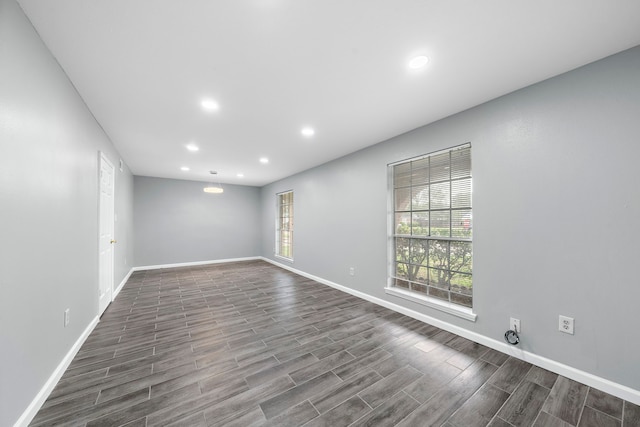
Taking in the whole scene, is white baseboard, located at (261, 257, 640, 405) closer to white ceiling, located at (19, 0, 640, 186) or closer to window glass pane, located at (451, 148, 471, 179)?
window glass pane, located at (451, 148, 471, 179)

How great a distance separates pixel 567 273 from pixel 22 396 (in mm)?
3934

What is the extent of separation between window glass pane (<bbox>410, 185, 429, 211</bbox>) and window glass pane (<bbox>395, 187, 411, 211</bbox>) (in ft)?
0.22

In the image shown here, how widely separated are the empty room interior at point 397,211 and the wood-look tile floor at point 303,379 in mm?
18

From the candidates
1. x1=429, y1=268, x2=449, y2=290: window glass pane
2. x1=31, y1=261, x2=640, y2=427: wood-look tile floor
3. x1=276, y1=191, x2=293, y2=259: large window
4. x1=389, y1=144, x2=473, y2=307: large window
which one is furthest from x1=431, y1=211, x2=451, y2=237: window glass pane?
x1=276, y1=191, x2=293, y2=259: large window

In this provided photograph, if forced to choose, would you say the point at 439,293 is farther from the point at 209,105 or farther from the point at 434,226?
the point at 209,105

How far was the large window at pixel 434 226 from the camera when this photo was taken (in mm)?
2701

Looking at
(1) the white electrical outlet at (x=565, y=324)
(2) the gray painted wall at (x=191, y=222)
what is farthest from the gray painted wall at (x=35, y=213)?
(2) the gray painted wall at (x=191, y=222)

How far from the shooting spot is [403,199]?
3.41 m

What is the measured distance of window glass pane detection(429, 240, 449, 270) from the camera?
2871mm

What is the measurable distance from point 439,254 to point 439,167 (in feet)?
3.60

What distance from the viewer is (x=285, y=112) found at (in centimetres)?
265

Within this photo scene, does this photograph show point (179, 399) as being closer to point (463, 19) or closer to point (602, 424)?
point (602, 424)

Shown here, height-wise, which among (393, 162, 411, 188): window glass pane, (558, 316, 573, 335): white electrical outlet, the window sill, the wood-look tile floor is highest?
(393, 162, 411, 188): window glass pane

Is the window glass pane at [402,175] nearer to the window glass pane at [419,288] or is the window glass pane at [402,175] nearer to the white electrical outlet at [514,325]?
the window glass pane at [419,288]
